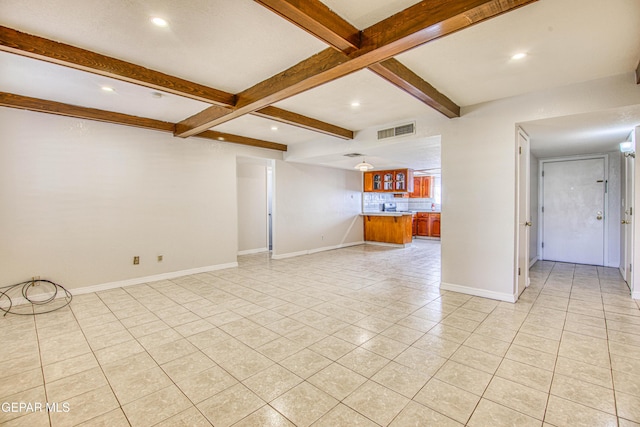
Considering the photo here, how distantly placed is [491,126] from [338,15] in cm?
266

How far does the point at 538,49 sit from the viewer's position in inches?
94.1

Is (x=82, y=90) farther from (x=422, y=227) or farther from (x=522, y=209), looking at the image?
(x=422, y=227)

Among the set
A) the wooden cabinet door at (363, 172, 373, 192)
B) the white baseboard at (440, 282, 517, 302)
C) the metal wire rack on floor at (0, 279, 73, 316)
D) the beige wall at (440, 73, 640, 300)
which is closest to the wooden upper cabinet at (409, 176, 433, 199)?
the wooden cabinet door at (363, 172, 373, 192)

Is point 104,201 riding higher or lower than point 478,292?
higher

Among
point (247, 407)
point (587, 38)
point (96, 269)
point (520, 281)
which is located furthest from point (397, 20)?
point (96, 269)

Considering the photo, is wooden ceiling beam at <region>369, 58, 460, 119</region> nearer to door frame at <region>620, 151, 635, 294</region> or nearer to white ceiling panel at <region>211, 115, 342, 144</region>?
white ceiling panel at <region>211, 115, 342, 144</region>

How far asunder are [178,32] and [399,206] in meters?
9.16

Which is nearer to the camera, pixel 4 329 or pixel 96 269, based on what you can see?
pixel 4 329

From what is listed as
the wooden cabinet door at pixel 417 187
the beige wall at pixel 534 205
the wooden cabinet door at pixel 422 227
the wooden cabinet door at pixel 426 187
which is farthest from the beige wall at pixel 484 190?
the wooden cabinet door at pixel 426 187

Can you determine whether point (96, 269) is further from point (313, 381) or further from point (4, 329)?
point (313, 381)

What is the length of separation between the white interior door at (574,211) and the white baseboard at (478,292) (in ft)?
11.3

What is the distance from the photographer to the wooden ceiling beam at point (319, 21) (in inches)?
65.8

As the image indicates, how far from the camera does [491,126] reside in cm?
368

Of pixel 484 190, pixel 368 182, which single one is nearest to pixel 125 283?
pixel 484 190
